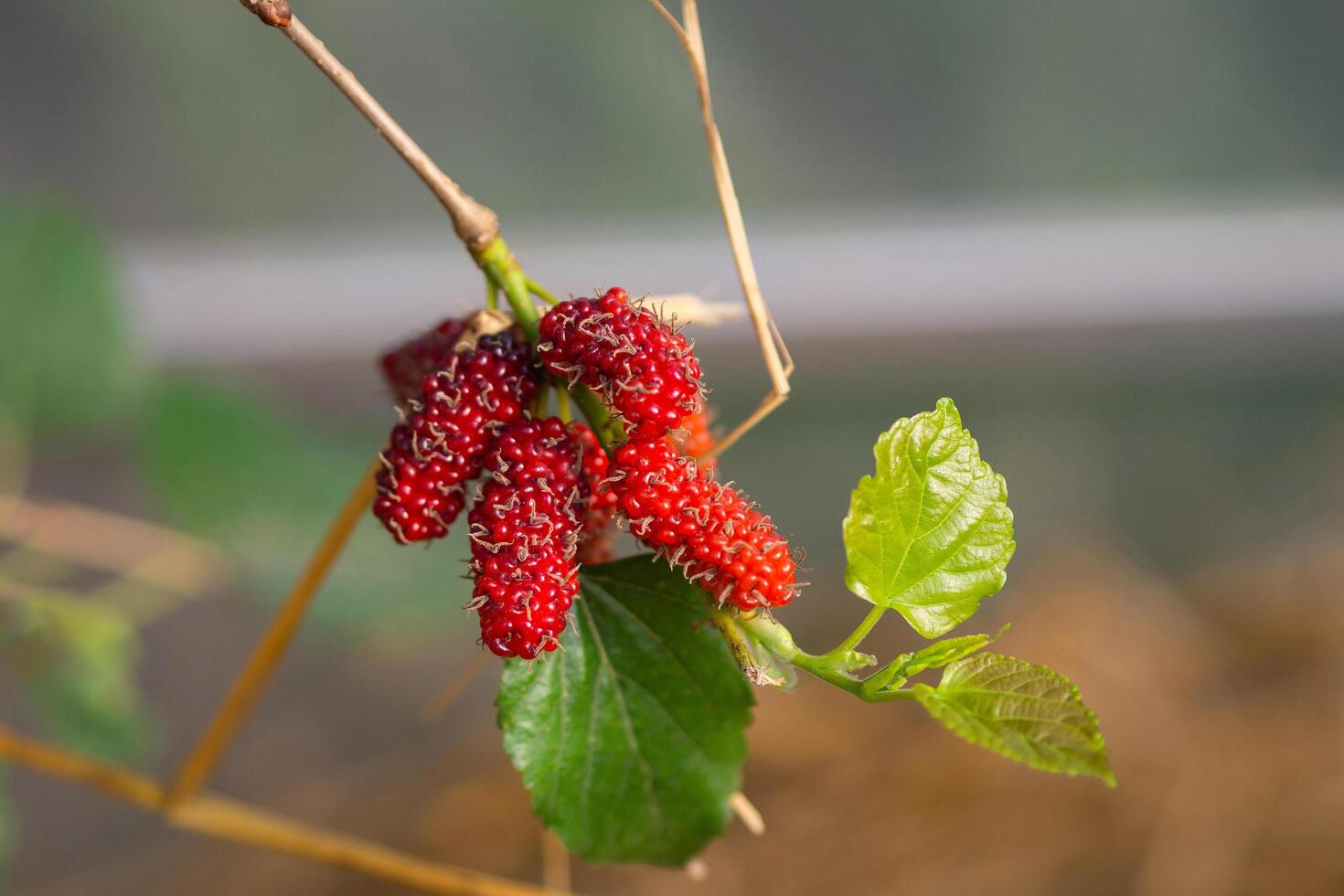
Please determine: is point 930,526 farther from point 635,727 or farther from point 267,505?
point 267,505

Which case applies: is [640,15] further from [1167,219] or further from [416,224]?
[1167,219]

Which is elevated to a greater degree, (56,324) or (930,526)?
(930,526)

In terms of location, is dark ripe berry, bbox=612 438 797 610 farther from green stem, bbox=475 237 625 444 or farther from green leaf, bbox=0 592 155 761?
green leaf, bbox=0 592 155 761

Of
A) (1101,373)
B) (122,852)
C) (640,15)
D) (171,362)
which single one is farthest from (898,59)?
(122,852)

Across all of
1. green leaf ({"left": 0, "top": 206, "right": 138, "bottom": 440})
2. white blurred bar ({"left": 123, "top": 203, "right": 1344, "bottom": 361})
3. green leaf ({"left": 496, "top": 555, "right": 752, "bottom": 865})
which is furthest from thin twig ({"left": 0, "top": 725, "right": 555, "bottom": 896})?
white blurred bar ({"left": 123, "top": 203, "right": 1344, "bottom": 361})

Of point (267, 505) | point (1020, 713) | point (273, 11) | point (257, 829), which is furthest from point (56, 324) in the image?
point (1020, 713)

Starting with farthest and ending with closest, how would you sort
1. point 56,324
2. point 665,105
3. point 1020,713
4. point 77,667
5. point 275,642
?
point 665,105
point 56,324
point 77,667
point 275,642
point 1020,713

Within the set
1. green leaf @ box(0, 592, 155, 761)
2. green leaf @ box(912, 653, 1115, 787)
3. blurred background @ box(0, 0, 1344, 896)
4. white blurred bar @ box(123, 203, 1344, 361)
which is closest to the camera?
green leaf @ box(912, 653, 1115, 787)
